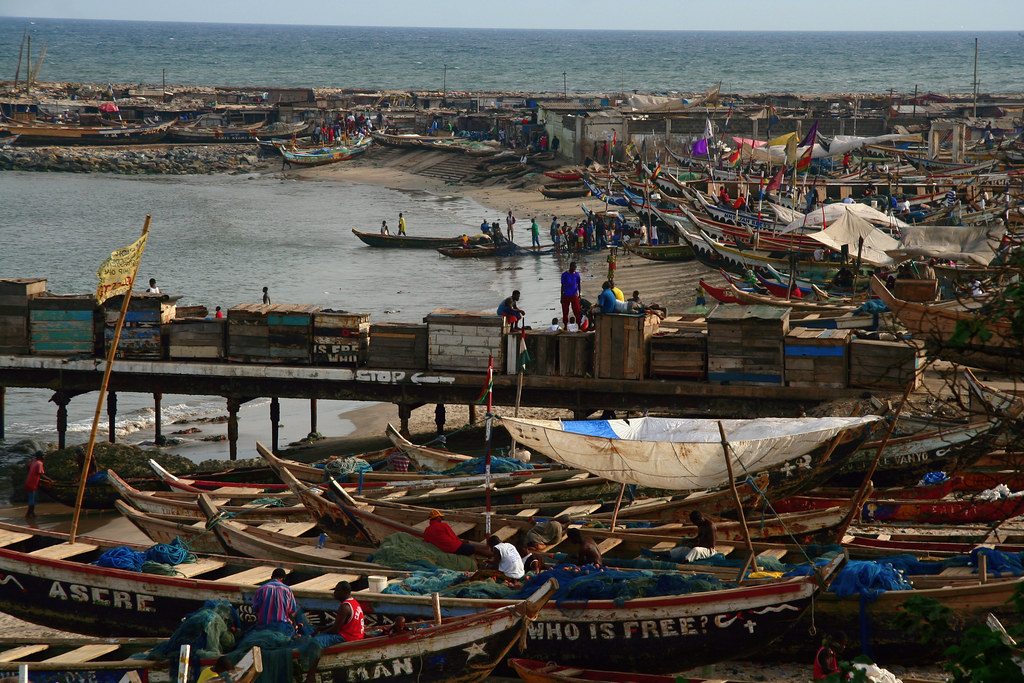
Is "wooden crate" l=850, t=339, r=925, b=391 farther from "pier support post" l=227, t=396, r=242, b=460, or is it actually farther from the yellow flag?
the yellow flag

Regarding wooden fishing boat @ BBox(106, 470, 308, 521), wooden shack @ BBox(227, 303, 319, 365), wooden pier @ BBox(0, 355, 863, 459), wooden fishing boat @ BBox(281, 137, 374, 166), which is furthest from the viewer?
wooden fishing boat @ BBox(281, 137, 374, 166)

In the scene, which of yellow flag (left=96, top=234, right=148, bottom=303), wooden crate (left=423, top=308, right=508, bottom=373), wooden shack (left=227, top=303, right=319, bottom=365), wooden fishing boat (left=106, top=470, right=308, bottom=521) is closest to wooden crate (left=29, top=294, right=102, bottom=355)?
wooden shack (left=227, top=303, right=319, bottom=365)

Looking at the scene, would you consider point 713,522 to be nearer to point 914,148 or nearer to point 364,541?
point 364,541

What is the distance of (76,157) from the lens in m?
73.2

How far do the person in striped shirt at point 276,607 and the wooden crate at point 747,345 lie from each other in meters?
10.5

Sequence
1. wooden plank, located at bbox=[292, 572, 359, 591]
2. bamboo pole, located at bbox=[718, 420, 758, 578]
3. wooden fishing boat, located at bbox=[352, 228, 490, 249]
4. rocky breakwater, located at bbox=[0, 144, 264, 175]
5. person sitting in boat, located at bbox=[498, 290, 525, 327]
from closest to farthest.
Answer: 1. bamboo pole, located at bbox=[718, 420, 758, 578]
2. wooden plank, located at bbox=[292, 572, 359, 591]
3. person sitting in boat, located at bbox=[498, 290, 525, 327]
4. wooden fishing boat, located at bbox=[352, 228, 490, 249]
5. rocky breakwater, located at bbox=[0, 144, 264, 175]

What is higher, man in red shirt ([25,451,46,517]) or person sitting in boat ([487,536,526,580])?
person sitting in boat ([487,536,526,580])

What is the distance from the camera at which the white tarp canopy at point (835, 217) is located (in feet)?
92.8

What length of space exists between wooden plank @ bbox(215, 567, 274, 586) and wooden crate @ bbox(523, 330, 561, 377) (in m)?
8.25

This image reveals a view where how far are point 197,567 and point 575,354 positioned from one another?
9024 mm

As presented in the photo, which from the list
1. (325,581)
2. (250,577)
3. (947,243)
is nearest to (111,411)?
(250,577)

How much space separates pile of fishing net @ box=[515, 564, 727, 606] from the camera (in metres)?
11.3

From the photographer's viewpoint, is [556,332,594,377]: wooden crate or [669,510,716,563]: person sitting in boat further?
[556,332,594,377]: wooden crate

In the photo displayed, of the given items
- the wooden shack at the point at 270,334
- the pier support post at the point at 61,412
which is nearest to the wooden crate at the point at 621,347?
the wooden shack at the point at 270,334
